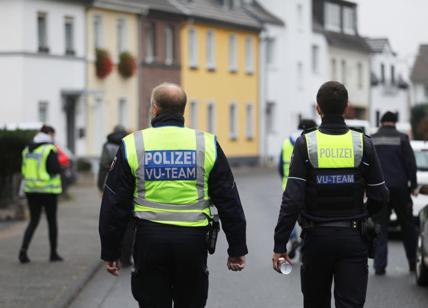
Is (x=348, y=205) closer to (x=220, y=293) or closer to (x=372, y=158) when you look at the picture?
(x=372, y=158)

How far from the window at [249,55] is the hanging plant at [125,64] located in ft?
44.9

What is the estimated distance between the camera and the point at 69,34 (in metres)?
49.6

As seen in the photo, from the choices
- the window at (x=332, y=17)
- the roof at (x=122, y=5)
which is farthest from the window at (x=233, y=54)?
Result: the window at (x=332, y=17)

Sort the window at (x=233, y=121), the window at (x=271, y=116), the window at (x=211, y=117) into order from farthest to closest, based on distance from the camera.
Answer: the window at (x=271, y=116)
the window at (x=233, y=121)
the window at (x=211, y=117)

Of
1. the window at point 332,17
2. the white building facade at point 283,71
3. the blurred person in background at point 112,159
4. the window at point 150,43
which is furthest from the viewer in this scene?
the window at point 332,17

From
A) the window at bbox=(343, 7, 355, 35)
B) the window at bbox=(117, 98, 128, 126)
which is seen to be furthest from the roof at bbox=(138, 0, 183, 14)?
the window at bbox=(343, 7, 355, 35)

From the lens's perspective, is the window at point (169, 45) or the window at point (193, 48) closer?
the window at point (169, 45)

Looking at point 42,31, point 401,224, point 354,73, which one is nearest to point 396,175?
point 401,224

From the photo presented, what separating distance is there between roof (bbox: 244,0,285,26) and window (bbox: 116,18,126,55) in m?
14.5

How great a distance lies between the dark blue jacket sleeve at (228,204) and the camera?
26.1 ft

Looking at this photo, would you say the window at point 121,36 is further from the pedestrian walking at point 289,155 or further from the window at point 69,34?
the pedestrian walking at point 289,155

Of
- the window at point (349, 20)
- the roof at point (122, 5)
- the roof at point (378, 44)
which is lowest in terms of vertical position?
the roof at point (378, 44)

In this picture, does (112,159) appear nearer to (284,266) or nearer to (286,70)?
A: (284,266)

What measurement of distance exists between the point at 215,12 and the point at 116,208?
5553cm
